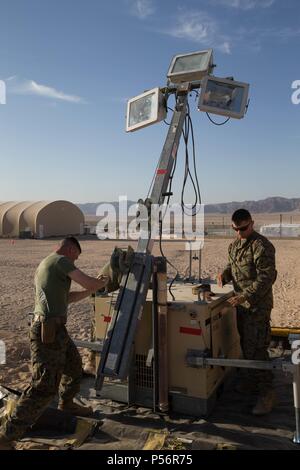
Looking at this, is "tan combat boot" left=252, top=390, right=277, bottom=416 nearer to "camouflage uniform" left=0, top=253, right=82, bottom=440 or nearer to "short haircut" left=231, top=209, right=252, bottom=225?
"short haircut" left=231, top=209, right=252, bottom=225

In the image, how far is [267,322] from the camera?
4785 mm

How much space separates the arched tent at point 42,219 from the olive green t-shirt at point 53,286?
2859cm

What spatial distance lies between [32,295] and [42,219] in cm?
2153

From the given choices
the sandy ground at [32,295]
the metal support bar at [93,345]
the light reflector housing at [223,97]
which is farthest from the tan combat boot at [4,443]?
the light reflector housing at [223,97]

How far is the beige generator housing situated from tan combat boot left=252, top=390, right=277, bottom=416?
45 cm

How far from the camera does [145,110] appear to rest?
506 cm

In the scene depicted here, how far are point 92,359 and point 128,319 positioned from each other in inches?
70.5

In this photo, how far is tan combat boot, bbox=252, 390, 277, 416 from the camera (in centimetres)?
449

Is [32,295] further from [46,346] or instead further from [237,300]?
[237,300]

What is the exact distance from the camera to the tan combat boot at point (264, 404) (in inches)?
177

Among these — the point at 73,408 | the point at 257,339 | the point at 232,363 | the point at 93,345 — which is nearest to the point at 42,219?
the point at 93,345

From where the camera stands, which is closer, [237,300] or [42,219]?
[237,300]
